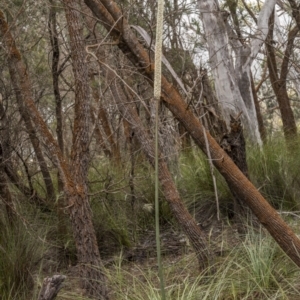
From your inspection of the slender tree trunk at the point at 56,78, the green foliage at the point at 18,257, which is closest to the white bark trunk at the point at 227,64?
the slender tree trunk at the point at 56,78

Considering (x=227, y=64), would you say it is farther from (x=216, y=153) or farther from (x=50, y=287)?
(x=50, y=287)

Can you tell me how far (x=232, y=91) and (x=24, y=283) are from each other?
545 centimetres

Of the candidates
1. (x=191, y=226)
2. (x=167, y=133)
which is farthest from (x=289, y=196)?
(x=191, y=226)

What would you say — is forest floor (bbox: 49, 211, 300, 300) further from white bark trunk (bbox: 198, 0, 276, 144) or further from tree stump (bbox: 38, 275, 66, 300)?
white bark trunk (bbox: 198, 0, 276, 144)

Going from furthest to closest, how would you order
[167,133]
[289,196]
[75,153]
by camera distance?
[289,196] < [167,133] < [75,153]

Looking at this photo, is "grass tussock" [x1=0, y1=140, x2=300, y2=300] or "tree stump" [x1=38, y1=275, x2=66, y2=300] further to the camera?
"grass tussock" [x1=0, y1=140, x2=300, y2=300]

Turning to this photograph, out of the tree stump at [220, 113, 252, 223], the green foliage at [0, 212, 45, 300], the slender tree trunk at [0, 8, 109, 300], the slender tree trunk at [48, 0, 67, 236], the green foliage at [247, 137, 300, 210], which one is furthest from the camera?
the green foliage at [247, 137, 300, 210]

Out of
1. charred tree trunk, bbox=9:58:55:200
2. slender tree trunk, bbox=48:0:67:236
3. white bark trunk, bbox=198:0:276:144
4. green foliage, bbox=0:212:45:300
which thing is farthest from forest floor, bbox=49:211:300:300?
white bark trunk, bbox=198:0:276:144

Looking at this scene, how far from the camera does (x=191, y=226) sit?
456 centimetres

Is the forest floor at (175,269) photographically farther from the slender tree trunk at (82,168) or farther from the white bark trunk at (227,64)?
the white bark trunk at (227,64)

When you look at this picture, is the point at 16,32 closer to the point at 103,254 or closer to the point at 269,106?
the point at 103,254

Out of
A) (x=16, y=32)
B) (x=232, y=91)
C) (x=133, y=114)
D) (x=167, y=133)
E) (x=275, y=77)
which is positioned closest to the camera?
(x=133, y=114)

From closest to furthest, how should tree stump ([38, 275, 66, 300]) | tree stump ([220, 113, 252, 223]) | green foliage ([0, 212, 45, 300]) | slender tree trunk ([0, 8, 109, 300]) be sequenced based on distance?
1. tree stump ([38, 275, 66, 300])
2. slender tree trunk ([0, 8, 109, 300])
3. green foliage ([0, 212, 45, 300])
4. tree stump ([220, 113, 252, 223])

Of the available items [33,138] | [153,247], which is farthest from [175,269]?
[33,138]
